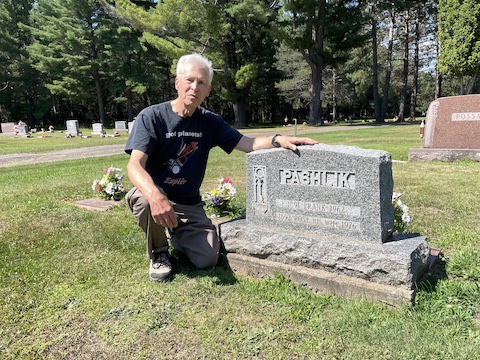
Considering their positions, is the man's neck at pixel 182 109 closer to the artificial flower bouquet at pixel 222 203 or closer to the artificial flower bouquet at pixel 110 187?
the artificial flower bouquet at pixel 222 203

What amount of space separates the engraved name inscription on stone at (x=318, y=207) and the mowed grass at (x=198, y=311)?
0.55m

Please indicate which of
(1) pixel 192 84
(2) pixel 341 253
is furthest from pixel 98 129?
(2) pixel 341 253

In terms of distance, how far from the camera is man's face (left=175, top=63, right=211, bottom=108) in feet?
9.27

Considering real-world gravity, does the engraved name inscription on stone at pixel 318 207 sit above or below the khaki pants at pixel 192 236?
above

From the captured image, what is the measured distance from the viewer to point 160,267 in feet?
9.90

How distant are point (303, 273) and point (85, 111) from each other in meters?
52.1

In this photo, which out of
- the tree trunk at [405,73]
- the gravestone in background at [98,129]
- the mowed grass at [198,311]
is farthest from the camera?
the tree trunk at [405,73]

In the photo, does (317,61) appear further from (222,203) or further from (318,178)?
(318,178)

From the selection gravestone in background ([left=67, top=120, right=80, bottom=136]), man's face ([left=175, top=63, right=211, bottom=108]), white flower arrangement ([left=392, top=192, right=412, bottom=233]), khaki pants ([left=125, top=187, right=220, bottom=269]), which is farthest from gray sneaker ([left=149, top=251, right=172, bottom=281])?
gravestone in background ([left=67, top=120, right=80, bottom=136])

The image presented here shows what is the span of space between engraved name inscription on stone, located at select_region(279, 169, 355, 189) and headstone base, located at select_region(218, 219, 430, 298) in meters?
0.39

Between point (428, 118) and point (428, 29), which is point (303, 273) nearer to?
point (428, 118)

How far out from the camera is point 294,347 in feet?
7.01

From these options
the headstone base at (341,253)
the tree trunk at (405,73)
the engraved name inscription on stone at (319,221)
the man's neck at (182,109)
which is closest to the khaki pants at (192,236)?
the headstone base at (341,253)

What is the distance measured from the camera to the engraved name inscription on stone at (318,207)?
2.69 meters
